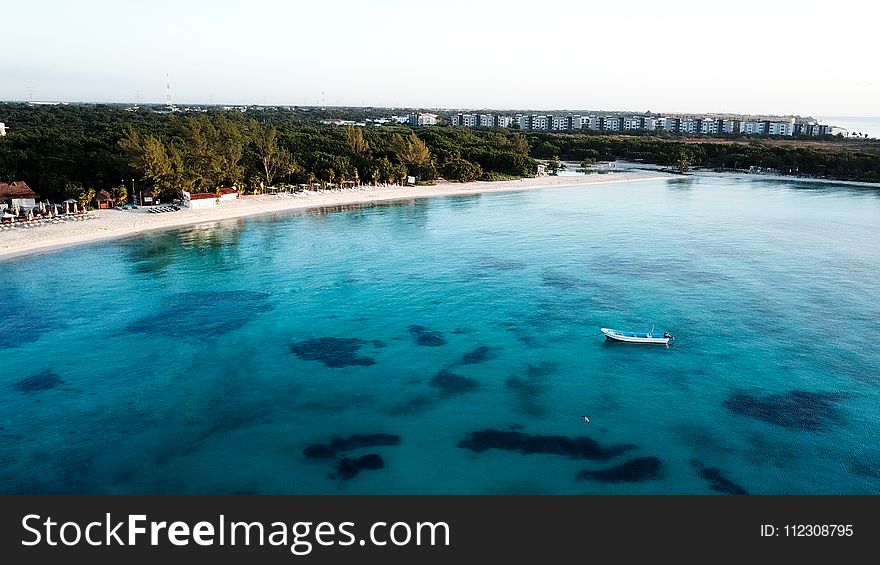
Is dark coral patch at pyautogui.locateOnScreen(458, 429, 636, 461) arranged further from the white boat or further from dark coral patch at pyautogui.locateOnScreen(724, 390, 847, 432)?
the white boat

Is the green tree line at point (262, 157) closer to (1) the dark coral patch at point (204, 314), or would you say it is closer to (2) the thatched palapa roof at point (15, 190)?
(2) the thatched palapa roof at point (15, 190)

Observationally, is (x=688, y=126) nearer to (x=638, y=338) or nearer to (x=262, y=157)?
(x=262, y=157)

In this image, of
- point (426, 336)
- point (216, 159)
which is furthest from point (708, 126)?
point (426, 336)

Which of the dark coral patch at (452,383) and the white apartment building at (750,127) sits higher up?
the white apartment building at (750,127)

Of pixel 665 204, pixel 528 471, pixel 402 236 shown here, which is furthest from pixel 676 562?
pixel 665 204

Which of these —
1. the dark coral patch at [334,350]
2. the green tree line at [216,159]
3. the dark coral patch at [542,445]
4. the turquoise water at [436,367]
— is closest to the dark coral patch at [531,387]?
the turquoise water at [436,367]

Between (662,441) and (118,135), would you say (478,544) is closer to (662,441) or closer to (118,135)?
A: (662,441)
